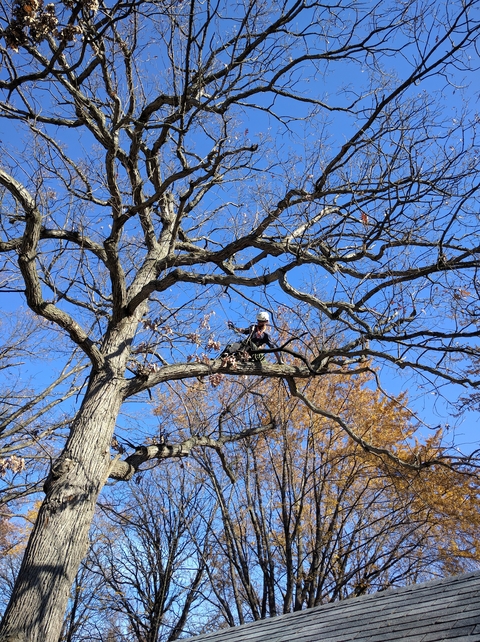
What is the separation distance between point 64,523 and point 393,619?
3.03 metres

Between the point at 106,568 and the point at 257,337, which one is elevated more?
the point at 257,337

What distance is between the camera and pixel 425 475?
31.4ft

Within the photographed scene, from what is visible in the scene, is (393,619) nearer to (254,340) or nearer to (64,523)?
(64,523)

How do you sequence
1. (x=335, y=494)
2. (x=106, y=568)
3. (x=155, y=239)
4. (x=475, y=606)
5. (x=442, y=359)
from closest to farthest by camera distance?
(x=475, y=606) < (x=442, y=359) < (x=155, y=239) < (x=335, y=494) < (x=106, y=568)

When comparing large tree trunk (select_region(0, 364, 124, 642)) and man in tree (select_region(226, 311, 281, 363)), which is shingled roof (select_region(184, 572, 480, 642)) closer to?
large tree trunk (select_region(0, 364, 124, 642))

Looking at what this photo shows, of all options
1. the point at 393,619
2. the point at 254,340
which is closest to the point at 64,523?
the point at 393,619

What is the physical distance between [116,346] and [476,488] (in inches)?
268

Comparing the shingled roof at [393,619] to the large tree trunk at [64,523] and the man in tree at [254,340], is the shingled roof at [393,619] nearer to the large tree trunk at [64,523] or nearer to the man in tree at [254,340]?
the large tree trunk at [64,523]

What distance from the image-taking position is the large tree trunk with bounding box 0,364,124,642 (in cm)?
410

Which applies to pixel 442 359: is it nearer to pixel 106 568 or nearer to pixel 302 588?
pixel 302 588

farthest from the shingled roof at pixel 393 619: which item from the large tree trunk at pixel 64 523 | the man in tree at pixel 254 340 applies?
the man in tree at pixel 254 340

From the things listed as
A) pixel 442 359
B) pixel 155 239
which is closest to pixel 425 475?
pixel 442 359

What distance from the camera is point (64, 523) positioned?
4.58 metres

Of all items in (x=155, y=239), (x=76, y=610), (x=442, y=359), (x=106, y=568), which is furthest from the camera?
(x=76, y=610)
